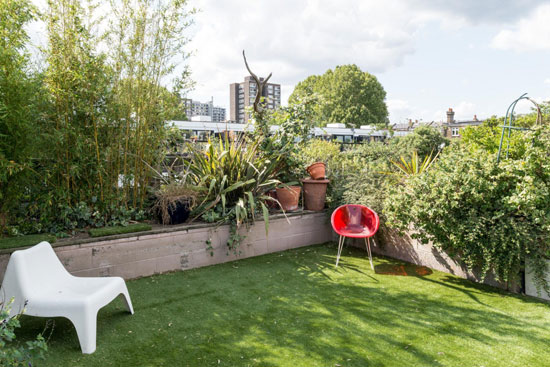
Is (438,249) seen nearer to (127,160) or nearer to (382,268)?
(382,268)

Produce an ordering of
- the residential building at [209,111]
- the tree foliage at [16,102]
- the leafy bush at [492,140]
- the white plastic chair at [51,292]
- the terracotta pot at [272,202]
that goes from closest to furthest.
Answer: the white plastic chair at [51,292]
the tree foliage at [16,102]
the leafy bush at [492,140]
the terracotta pot at [272,202]
the residential building at [209,111]

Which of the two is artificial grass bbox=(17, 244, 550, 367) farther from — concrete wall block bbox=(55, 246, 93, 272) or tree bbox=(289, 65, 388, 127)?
tree bbox=(289, 65, 388, 127)

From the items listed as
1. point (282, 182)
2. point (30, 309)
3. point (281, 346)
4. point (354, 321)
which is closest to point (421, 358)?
point (354, 321)

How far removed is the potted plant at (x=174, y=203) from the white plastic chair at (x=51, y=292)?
1.54 metres

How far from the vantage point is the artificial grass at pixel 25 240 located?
3.18 metres

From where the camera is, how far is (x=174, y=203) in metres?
4.20

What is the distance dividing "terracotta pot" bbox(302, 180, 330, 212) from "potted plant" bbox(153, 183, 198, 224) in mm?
1734

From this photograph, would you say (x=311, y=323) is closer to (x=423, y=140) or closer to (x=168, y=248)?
(x=168, y=248)

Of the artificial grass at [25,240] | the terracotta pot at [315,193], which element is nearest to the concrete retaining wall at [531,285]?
the terracotta pot at [315,193]

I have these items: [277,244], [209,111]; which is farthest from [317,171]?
[209,111]

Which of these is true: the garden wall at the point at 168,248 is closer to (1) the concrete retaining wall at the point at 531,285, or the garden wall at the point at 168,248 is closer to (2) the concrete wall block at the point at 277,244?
(2) the concrete wall block at the point at 277,244

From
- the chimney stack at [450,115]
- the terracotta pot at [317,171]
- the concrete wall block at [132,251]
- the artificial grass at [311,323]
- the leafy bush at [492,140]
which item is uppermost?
the chimney stack at [450,115]

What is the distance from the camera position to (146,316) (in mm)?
2887

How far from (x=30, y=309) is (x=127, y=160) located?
84.8 inches
